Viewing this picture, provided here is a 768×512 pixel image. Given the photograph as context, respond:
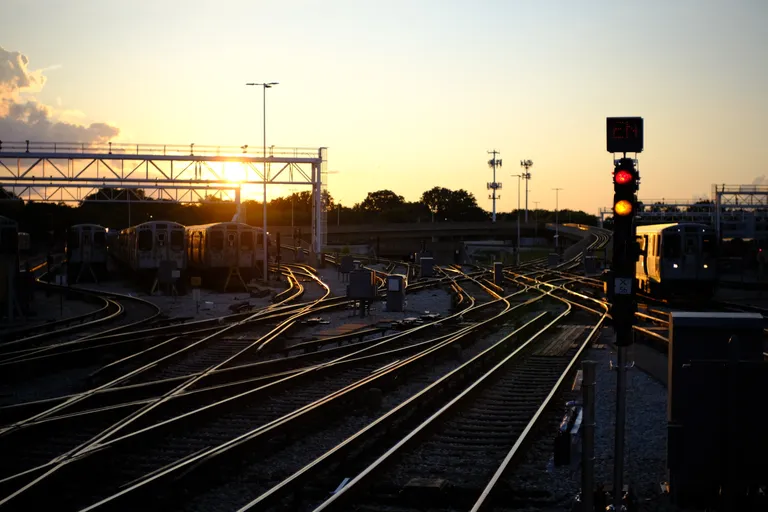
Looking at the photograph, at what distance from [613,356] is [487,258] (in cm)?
6954

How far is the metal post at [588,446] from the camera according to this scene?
6.94m

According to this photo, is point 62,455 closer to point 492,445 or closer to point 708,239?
point 492,445

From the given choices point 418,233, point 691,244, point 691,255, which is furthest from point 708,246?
point 418,233

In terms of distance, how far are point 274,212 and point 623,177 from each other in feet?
444

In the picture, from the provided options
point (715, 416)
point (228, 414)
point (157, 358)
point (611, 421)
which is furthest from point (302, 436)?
point (157, 358)

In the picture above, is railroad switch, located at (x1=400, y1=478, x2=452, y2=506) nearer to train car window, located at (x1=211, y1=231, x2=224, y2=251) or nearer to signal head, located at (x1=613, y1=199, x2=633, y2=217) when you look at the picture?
signal head, located at (x1=613, y1=199, x2=633, y2=217)

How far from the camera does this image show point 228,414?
1121cm

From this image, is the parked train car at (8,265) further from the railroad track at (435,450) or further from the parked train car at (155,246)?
the railroad track at (435,450)

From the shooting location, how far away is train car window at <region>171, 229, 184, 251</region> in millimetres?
41031

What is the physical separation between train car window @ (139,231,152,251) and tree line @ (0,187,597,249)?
21.3m

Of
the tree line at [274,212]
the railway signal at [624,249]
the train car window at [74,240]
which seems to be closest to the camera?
the railway signal at [624,249]

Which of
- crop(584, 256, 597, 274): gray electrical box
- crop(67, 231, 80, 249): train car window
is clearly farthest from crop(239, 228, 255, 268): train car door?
crop(584, 256, 597, 274): gray electrical box

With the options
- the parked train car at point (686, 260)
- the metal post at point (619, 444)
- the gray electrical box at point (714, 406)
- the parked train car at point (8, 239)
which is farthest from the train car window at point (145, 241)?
the gray electrical box at point (714, 406)

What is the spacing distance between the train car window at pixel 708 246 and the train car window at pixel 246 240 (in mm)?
19672
